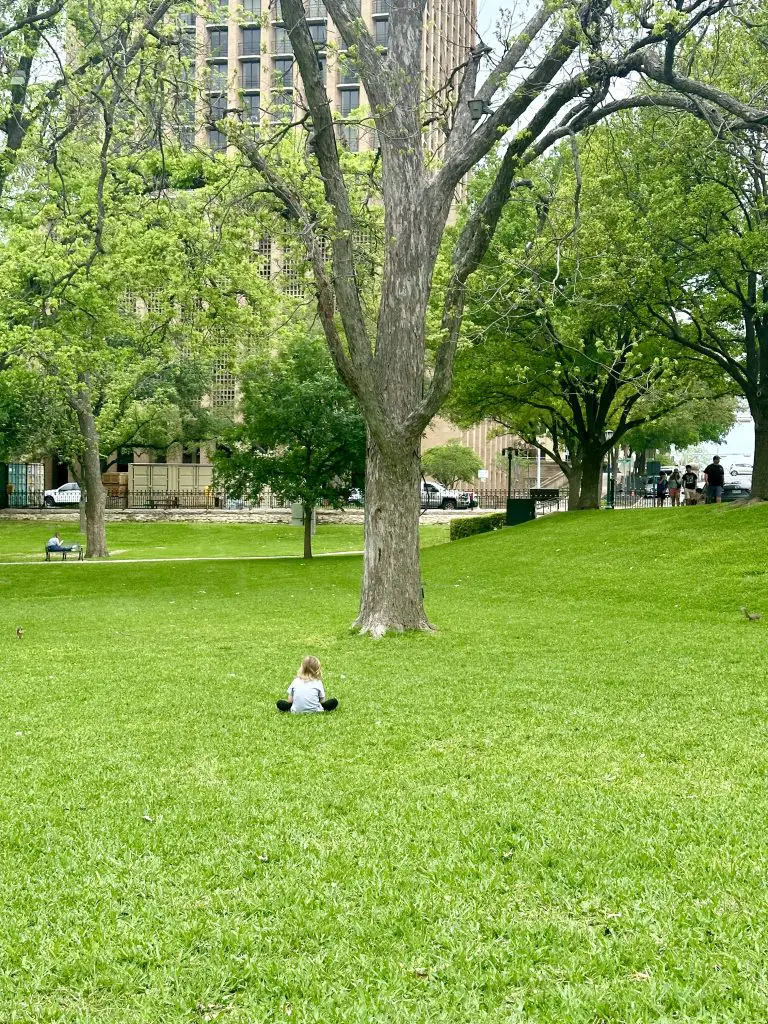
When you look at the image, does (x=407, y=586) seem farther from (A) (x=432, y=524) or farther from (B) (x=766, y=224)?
(A) (x=432, y=524)

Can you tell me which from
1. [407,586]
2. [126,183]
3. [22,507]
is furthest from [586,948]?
[22,507]

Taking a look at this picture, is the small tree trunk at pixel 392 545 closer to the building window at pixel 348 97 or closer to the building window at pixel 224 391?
the building window at pixel 224 391

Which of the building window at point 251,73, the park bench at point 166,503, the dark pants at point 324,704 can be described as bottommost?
the dark pants at point 324,704

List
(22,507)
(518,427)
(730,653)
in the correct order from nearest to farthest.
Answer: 1. (730,653)
2. (518,427)
3. (22,507)

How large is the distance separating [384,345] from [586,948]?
1178cm

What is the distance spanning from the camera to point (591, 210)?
82.0 feet

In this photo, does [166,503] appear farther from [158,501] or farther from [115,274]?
[115,274]

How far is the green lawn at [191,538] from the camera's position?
40.4 meters

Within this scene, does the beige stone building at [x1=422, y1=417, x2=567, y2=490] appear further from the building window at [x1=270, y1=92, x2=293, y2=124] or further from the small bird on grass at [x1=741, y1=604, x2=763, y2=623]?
the building window at [x1=270, y1=92, x2=293, y2=124]

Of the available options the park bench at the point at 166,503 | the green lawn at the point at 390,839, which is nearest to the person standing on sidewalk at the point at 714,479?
the green lawn at the point at 390,839

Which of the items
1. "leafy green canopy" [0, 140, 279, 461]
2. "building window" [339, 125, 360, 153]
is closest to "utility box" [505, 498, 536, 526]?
"building window" [339, 125, 360, 153]

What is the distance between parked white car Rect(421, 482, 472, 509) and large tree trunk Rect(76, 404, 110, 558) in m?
26.1

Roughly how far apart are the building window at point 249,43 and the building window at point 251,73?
71 cm

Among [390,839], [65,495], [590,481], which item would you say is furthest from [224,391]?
[390,839]
